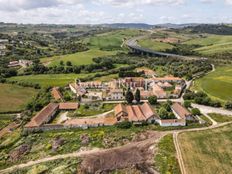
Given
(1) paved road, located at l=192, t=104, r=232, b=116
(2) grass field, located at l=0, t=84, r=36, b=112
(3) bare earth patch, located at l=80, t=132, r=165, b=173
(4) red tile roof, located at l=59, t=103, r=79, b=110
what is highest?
(3) bare earth patch, located at l=80, t=132, r=165, b=173

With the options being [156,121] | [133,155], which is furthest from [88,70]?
[133,155]

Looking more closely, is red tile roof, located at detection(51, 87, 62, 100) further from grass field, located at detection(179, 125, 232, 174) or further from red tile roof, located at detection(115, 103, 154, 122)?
grass field, located at detection(179, 125, 232, 174)

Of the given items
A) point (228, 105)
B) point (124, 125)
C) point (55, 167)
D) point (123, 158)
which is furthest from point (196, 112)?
point (55, 167)

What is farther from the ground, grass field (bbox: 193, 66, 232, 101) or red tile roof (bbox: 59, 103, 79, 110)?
red tile roof (bbox: 59, 103, 79, 110)

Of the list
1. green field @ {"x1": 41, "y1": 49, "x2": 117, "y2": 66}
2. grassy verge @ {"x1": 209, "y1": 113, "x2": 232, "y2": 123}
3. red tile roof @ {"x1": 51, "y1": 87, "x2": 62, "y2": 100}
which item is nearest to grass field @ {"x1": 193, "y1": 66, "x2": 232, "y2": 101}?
grassy verge @ {"x1": 209, "y1": 113, "x2": 232, "y2": 123}

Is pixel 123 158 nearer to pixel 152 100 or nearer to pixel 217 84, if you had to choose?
pixel 152 100

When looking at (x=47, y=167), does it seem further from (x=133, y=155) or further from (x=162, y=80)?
(x=162, y=80)
